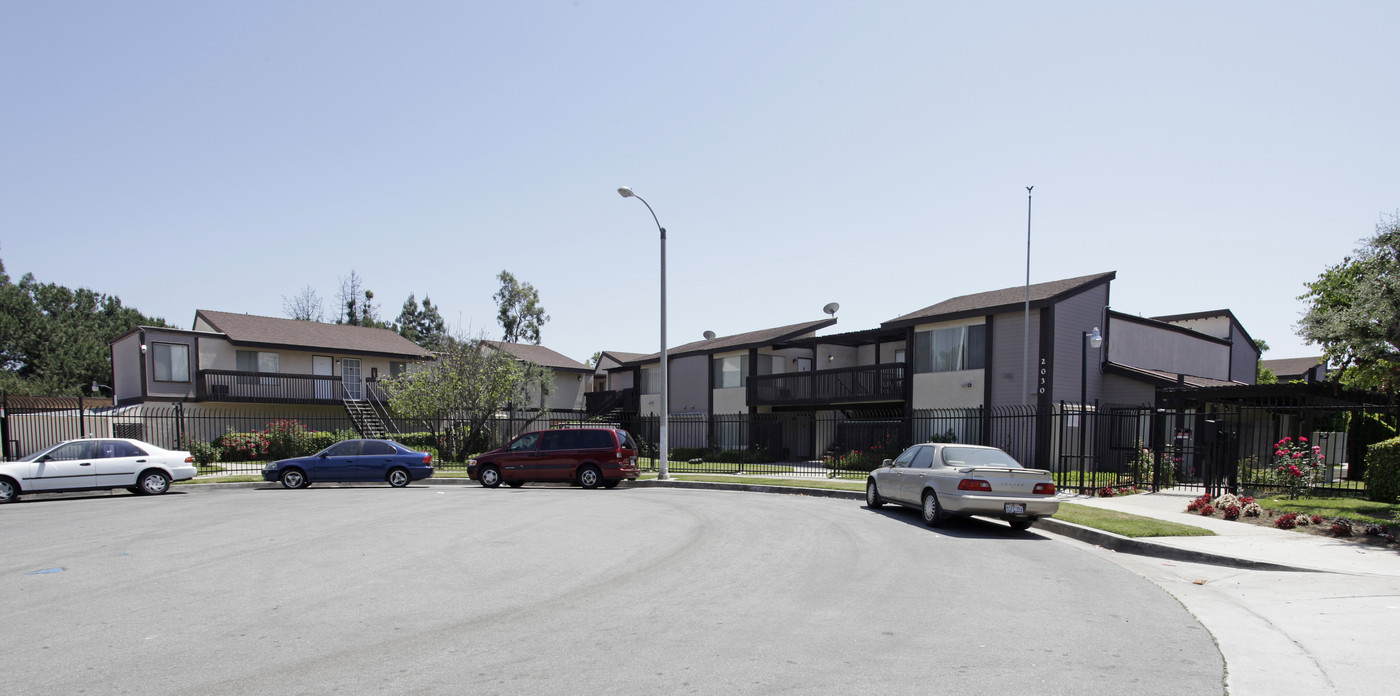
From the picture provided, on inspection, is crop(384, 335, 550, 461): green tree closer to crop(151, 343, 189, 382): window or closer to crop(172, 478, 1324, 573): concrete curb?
crop(172, 478, 1324, 573): concrete curb

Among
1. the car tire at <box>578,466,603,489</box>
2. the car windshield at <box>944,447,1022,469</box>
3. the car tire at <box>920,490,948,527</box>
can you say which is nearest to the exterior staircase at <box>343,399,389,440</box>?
the car tire at <box>578,466,603,489</box>

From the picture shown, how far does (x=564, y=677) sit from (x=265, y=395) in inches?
1524

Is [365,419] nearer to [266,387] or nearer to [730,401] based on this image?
[266,387]

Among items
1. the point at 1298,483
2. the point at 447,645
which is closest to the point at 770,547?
the point at 447,645

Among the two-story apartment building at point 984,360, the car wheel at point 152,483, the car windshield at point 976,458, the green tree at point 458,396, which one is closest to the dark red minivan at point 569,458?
the car wheel at point 152,483

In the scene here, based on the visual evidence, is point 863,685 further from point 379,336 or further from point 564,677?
point 379,336

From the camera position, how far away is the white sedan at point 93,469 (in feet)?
59.1

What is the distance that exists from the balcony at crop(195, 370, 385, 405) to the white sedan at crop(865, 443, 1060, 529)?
1316 inches

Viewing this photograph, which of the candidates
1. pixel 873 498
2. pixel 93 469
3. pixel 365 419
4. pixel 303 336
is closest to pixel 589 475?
pixel 873 498

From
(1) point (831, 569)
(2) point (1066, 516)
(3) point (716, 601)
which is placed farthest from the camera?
(2) point (1066, 516)

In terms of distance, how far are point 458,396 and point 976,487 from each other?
2419 centimetres

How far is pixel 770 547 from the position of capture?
10461 millimetres

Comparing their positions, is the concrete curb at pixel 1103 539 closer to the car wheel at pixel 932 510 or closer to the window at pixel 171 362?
the car wheel at pixel 932 510

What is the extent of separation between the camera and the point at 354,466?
21688mm
